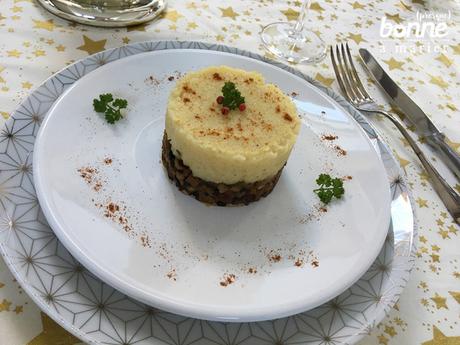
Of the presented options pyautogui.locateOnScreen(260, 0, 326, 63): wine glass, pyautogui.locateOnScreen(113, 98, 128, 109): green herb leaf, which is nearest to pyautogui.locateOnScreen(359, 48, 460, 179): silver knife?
pyautogui.locateOnScreen(260, 0, 326, 63): wine glass

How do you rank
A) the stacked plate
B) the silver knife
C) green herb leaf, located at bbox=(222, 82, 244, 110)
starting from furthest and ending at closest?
1. the silver knife
2. green herb leaf, located at bbox=(222, 82, 244, 110)
3. the stacked plate

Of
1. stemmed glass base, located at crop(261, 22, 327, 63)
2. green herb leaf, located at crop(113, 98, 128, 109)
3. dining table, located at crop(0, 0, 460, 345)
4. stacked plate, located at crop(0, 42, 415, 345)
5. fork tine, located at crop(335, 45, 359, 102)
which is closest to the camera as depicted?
stacked plate, located at crop(0, 42, 415, 345)

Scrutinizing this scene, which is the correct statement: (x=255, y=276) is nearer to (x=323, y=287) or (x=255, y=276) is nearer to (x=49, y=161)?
(x=323, y=287)

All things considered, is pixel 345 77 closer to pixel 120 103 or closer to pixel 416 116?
pixel 416 116

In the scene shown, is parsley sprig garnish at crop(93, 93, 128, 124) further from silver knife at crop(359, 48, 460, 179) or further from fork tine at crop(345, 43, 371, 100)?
silver knife at crop(359, 48, 460, 179)

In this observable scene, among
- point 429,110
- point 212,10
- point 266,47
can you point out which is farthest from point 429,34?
point 212,10

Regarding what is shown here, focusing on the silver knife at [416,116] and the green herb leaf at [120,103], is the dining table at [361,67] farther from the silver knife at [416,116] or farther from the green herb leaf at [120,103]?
the green herb leaf at [120,103]

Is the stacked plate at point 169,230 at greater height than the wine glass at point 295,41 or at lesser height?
lesser

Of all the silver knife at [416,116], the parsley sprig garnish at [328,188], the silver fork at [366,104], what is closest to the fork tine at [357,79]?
the silver fork at [366,104]
